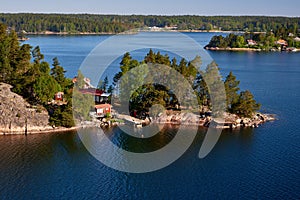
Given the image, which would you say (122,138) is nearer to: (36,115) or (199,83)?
(36,115)

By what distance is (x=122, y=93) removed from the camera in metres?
29.1

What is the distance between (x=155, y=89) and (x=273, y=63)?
113 feet

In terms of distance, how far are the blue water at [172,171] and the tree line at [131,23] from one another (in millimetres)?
69392

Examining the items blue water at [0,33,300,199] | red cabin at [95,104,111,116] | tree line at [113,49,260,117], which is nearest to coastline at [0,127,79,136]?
blue water at [0,33,300,199]

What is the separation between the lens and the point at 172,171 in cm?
1955

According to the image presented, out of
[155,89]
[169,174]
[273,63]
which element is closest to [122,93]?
[155,89]

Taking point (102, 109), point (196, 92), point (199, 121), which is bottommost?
point (199, 121)

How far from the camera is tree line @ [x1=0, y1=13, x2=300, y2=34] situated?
109037 mm

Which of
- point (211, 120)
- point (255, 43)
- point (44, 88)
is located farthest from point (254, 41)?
point (44, 88)

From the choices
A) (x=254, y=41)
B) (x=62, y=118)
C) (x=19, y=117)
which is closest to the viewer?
(x=19, y=117)

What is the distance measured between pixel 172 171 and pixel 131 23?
113 m

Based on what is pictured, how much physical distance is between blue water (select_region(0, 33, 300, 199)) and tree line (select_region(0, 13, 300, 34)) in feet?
228

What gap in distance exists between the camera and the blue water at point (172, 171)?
17.3m

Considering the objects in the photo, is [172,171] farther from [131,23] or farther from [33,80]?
[131,23]
